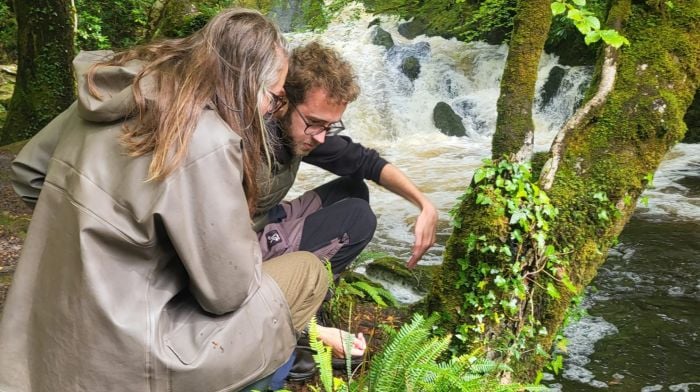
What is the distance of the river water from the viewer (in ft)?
15.0

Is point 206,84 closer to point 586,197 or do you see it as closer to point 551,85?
point 586,197

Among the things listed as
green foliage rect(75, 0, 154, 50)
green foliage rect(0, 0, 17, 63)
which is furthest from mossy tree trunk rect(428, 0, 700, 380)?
green foliage rect(0, 0, 17, 63)

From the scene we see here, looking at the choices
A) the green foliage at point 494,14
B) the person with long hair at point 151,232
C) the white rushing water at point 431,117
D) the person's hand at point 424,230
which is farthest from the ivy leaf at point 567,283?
the green foliage at point 494,14

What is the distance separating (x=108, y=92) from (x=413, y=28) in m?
15.5

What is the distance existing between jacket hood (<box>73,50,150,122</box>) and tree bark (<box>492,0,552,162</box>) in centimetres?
206

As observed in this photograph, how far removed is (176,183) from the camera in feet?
5.70

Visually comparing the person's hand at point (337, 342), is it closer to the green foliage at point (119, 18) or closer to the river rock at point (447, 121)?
the river rock at point (447, 121)

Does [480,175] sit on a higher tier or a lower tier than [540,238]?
higher

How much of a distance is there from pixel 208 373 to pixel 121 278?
0.43m

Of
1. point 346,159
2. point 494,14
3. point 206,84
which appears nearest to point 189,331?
point 206,84

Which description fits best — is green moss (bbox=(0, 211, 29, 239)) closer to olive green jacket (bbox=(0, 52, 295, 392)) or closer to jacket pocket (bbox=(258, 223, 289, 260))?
jacket pocket (bbox=(258, 223, 289, 260))

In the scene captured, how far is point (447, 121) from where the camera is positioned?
12672 mm

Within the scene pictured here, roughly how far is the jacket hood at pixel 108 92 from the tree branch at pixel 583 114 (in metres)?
1.99

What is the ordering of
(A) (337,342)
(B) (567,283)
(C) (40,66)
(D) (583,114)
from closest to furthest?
(A) (337,342)
(B) (567,283)
(D) (583,114)
(C) (40,66)
